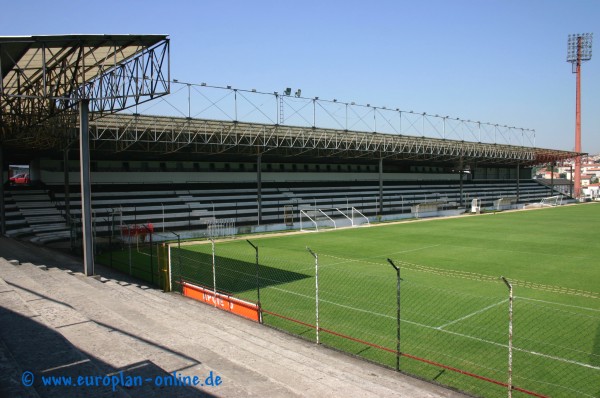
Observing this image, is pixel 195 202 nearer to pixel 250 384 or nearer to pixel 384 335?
pixel 384 335

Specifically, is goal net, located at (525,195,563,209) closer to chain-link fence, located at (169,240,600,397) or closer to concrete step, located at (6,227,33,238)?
chain-link fence, located at (169,240,600,397)

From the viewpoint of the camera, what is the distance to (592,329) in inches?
385

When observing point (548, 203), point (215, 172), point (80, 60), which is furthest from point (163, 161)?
point (548, 203)

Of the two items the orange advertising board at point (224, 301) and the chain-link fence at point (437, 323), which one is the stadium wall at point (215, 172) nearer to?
the chain-link fence at point (437, 323)

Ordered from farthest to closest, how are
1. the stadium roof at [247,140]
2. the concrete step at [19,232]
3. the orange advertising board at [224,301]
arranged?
the stadium roof at [247,140] < the concrete step at [19,232] < the orange advertising board at [224,301]

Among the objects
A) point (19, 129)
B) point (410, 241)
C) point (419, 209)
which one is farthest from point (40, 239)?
point (419, 209)

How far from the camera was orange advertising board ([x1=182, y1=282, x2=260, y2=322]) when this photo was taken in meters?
10.5

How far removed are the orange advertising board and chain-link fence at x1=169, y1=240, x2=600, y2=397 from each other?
0.18m

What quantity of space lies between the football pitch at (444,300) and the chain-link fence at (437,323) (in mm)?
33

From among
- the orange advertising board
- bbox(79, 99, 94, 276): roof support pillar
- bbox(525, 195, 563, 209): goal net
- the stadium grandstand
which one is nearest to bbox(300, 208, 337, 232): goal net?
the stadium grandstand

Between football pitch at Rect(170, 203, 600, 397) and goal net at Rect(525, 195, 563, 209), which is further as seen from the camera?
goal net at Rect(525, 195, 563, 209)

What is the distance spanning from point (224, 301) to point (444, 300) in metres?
5.97

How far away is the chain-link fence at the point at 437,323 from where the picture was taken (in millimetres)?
7473

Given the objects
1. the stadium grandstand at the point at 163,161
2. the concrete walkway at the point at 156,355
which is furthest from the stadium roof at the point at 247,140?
the concrete walkway at the point at 156,355
